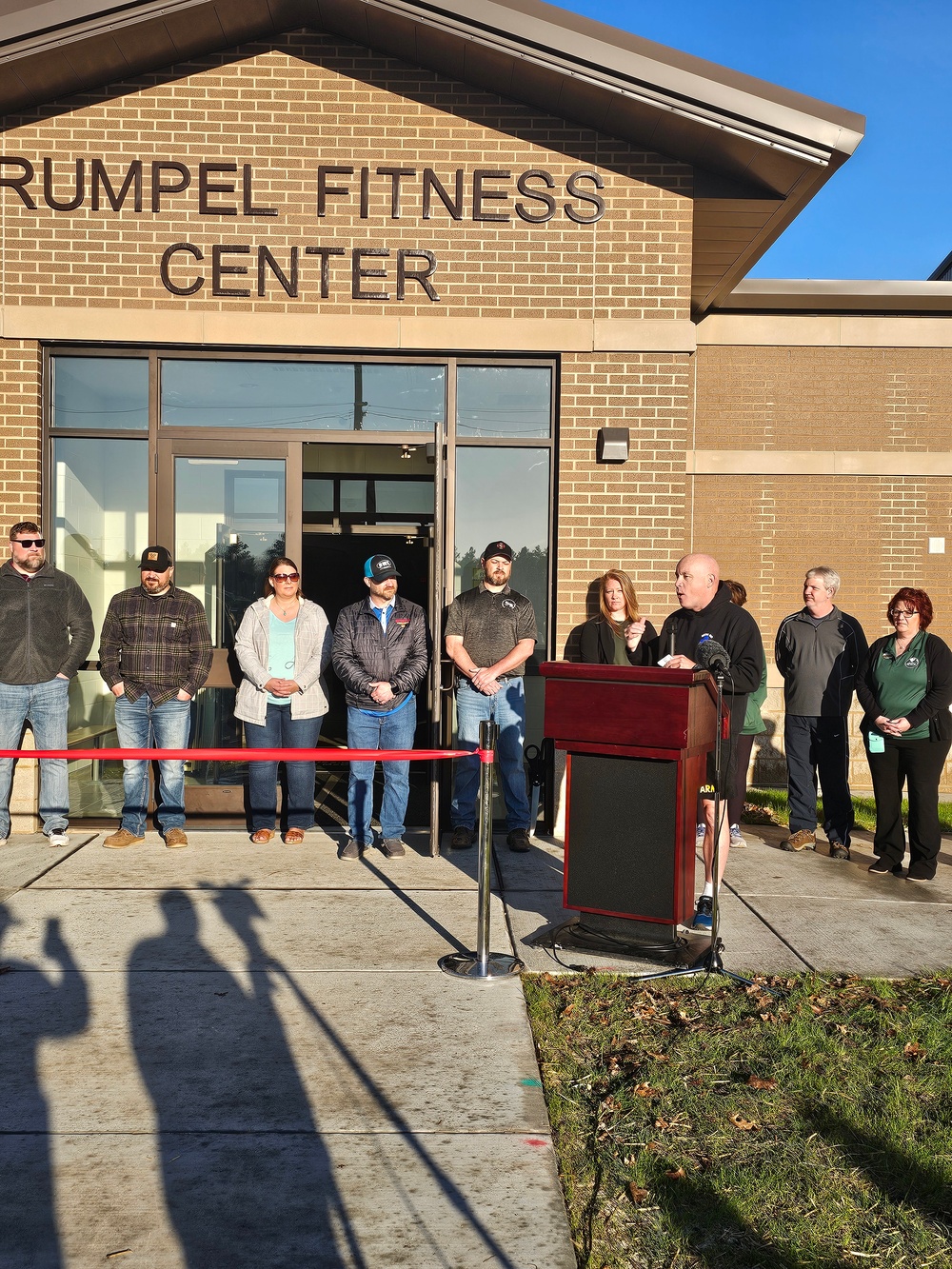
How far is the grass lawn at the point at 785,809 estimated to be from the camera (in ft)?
31.8

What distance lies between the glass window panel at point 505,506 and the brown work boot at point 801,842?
256 cm

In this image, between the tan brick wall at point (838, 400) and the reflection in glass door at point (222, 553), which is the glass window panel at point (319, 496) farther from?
the tan brick wall at point (838, 400)

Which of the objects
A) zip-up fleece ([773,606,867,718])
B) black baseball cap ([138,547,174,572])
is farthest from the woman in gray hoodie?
zip-up fleece ([773,606,867,718])

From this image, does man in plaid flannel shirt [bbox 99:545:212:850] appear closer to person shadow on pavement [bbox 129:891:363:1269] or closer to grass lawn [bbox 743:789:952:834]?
person shadow on pavement [bbox 129:891:363:1269]

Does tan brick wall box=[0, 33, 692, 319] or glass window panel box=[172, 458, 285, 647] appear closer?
tan brick wall box=[0, 33, 692, 319]

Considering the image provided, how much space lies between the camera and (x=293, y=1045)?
445cm

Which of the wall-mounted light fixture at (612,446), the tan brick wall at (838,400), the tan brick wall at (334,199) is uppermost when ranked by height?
the tan brick wall at (334,199)

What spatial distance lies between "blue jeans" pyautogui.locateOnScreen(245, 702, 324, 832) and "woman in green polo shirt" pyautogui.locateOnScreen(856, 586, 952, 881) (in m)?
3.97

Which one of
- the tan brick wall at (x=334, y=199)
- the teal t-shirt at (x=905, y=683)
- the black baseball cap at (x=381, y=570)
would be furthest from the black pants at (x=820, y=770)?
the tan brick wall at (x=334, y=199)

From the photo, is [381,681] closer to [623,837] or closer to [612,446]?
[612,446]

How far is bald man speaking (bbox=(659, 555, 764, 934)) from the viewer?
6.00m

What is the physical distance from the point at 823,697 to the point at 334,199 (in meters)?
5.29

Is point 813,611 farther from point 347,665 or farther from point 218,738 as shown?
point 218,738

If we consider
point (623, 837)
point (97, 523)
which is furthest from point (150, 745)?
point (623, 837)
